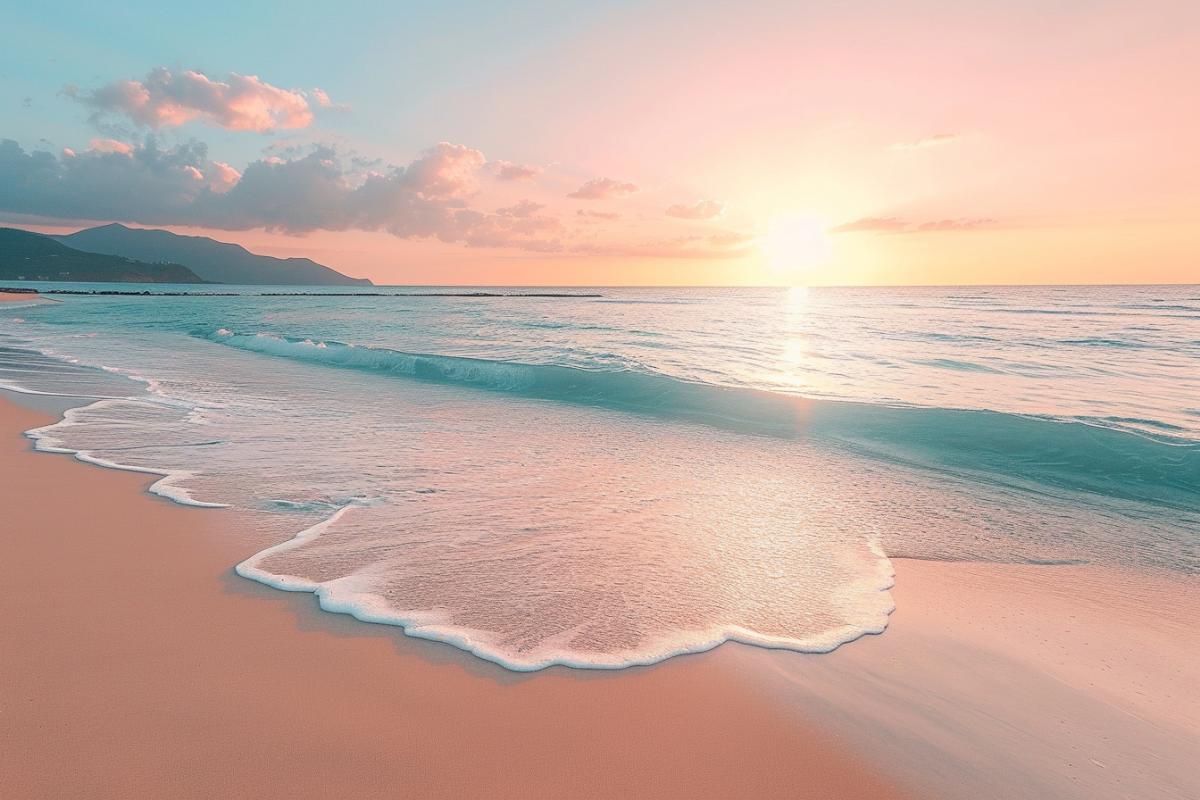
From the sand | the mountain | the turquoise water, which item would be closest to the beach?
the sand

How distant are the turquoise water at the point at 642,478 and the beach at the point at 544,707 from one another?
30 cm

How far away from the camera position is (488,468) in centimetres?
741

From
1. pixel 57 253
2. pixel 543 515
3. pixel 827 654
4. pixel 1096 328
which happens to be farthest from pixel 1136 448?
pixel 57 253

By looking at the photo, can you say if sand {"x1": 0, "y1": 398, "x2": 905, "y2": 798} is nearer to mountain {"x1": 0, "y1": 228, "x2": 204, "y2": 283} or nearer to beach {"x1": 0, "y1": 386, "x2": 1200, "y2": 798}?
beach {"x1": 0, "y1": 386, "x2": 1200, "y2": 798}

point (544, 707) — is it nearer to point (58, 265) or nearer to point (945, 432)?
point (945, 432)

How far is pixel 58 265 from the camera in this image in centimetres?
15938

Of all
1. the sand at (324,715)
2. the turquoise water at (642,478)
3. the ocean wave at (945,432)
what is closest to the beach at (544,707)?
the sand at (324,715)

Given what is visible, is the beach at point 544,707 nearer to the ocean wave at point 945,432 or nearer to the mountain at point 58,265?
the ocean wave at point 945,432

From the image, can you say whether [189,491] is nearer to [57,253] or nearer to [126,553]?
[126,553]

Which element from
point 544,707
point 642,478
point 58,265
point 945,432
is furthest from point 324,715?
point 58,265

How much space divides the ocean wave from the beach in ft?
14.1

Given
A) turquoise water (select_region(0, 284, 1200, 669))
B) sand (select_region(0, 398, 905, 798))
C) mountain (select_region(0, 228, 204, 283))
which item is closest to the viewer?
sand (select_region(0, 398, 905, 798))

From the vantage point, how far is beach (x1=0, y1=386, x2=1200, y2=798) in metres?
2.57

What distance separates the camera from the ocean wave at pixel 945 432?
805cm
